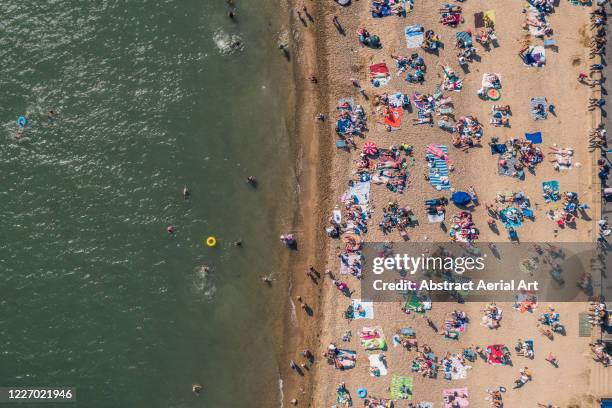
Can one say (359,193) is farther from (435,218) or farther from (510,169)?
(510,169)

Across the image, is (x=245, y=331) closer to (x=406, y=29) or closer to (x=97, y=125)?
(x=97, y=125)

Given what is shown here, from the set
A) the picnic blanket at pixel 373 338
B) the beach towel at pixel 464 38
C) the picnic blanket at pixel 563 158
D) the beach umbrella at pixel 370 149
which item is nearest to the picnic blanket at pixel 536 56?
the beach towel at pixel 464 38

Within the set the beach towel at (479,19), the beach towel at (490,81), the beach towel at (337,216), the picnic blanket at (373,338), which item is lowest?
the picnic blanket at (373,338)

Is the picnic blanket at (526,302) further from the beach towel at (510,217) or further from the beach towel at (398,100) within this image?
the beach towel at (398,100)

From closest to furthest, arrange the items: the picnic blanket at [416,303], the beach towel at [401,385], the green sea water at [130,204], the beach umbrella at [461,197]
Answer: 1. the green sea water at [130,204]
2. the beach umbrella at [461,197]
3. the beach towel at [401,385]
4. the picnic blanket at [416,303]

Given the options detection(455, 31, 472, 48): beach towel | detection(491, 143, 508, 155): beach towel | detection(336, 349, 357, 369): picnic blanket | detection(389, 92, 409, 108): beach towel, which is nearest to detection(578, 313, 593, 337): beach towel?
detection(491, 143, 508, 155): beach towel
